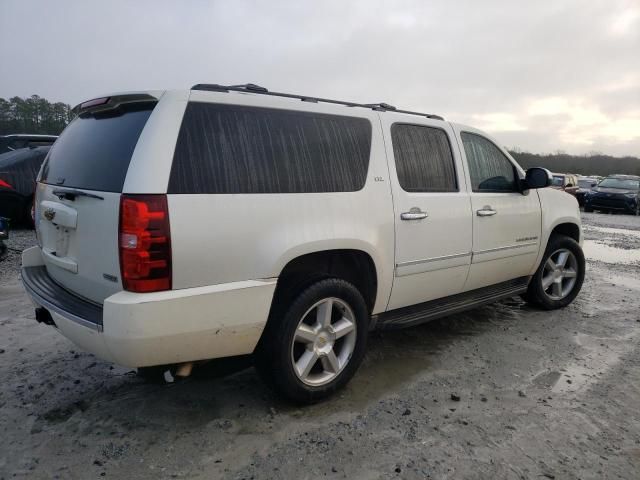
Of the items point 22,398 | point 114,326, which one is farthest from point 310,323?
point 22,398

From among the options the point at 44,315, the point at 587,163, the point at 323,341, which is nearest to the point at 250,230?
the point at 323,341

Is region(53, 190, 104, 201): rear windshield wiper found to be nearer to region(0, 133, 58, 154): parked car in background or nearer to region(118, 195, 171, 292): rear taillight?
region(118, 195, 171, 292): rear taillight

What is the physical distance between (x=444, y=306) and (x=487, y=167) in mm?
1317

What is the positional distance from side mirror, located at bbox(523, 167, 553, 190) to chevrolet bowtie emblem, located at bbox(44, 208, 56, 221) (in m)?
3.82

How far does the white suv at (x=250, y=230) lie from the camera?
231cm

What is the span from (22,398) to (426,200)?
3000 mm

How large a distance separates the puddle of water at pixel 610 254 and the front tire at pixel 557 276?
380 centimetres

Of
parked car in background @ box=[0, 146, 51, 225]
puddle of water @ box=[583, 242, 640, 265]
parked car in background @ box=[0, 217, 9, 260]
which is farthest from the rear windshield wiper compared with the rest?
puddle of water @ box=[583, 242, 640, 265]

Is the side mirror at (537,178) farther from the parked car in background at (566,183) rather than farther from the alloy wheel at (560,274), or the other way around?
the parked car in background at (566,183)

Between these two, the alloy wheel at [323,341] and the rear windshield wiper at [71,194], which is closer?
the rear windshield wiper at [71,194]

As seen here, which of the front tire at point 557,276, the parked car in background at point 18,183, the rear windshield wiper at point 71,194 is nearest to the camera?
the rear windshield wiper at point 71,194

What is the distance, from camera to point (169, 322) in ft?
7.61

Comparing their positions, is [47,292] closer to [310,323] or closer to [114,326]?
[114,326]

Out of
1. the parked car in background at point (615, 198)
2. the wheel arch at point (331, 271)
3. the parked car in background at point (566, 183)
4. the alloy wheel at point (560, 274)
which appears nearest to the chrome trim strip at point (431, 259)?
the wheel arch at point (331, 271)
